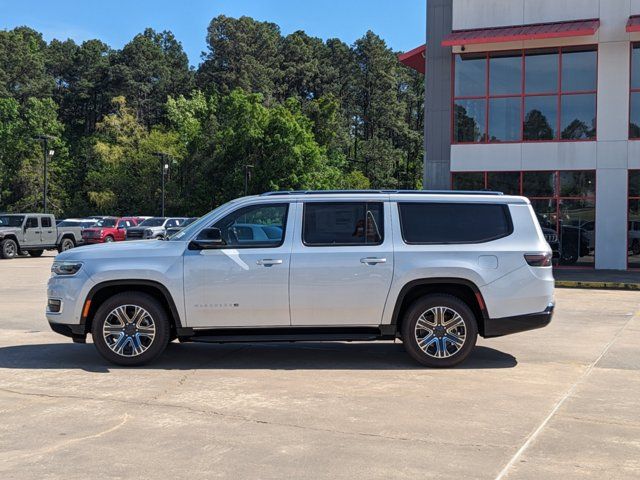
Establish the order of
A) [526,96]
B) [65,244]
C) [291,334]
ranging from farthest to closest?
[65,244] → [526,96] → [291,334]

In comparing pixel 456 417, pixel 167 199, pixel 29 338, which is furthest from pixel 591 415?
pixel 167 199

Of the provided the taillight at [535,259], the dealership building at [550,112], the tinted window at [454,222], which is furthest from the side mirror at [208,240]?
the dealership building at [550,112]

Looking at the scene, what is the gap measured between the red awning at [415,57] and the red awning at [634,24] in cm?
746

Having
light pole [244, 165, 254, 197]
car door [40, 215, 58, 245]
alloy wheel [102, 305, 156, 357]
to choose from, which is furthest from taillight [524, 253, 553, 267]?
light pole [244, 165, 254, 197]

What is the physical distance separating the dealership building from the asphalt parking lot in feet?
54.9

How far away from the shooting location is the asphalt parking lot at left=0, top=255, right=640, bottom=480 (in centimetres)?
Result: 469

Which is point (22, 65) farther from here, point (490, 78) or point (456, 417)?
point (456, 417)

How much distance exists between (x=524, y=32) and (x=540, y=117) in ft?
10.3

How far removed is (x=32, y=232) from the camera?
28484mm

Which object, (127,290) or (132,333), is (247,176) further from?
(132,333)

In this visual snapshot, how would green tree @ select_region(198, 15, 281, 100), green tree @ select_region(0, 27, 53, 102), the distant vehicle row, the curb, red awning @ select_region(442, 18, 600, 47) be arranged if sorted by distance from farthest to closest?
green tree @ select_region(198, 15, 281, 100) → green tree @ select_region(0, 27, 53, 102) → the distant vehicle row → red awning @ select_region(442, 18, 600, 47) → the curb

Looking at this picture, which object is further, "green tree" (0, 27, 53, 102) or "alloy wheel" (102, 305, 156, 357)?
"green tree" (0, 27, 53, 102)

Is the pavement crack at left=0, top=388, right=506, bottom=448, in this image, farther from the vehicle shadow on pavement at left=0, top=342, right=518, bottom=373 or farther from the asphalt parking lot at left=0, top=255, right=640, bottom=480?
the vehicle shadow on pavement at left=0, top=342, right=518, bottom=373

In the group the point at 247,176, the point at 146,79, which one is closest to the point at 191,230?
the point at 247,176
